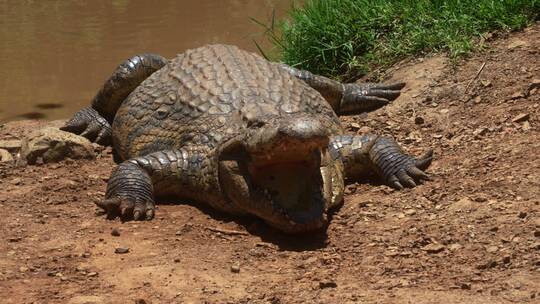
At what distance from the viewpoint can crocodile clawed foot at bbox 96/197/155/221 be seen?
5.67 metres

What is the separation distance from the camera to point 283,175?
5336 millimetres

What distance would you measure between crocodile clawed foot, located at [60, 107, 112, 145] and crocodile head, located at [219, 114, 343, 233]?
2.44m

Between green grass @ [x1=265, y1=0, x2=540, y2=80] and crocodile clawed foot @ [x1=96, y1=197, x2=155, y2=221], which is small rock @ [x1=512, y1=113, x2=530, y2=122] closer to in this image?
green grass @ [x1=265, y1=0, x2=540, y2=80]

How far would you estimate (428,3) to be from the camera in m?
8.13

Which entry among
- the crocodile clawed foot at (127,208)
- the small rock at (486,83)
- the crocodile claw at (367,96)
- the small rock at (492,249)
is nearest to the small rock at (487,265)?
the small rock at (492,249)

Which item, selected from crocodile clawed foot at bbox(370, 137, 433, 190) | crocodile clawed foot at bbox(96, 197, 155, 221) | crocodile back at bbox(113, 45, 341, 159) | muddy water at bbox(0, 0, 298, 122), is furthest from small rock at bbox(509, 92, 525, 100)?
muddy water at bbox(0, 0, 298, 122)

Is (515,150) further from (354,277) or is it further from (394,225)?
(354,277)

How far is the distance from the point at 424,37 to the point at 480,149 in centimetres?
208

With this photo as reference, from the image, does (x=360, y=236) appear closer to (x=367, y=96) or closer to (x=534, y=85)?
(x=534, y=85)

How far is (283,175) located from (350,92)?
253 cm

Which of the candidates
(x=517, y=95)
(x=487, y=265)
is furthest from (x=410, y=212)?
(x=517, y=95)

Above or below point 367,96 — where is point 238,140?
above

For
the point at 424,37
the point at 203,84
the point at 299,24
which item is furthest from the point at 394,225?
the point at 299,24

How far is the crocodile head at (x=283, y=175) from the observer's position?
495 centimetres
